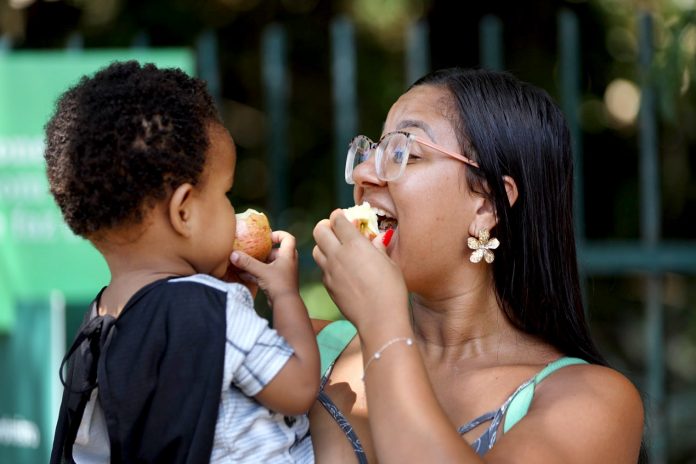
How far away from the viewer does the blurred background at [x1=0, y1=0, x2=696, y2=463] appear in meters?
4.26

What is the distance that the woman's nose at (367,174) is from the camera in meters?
2.38

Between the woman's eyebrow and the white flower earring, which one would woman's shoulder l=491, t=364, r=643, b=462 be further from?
the woman's eyebrow

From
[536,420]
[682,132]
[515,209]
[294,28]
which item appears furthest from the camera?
[294,28]

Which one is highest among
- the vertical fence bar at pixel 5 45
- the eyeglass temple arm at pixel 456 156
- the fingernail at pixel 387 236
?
the vertical fence bar at pixel 5 45

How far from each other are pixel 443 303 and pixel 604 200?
11.1ft

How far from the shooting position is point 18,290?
434cm

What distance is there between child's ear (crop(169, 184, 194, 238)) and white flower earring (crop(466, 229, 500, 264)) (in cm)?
70

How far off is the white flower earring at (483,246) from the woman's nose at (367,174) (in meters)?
0.24

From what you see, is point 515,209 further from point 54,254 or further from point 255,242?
point 54,254

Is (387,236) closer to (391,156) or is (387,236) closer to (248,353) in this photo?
(391,156)

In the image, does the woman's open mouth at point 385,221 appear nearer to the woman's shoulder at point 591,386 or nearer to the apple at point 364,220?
the apple at point 364,220

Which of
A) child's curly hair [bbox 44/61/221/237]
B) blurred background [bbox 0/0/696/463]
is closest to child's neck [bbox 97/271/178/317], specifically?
child's curly hair [bbox 44/61/221/237]

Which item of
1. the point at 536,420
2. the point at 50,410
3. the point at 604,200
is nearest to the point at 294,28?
the point at 604,200

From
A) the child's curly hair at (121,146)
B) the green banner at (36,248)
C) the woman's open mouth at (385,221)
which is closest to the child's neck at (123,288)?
the child's curly hair at (121,146)
